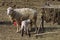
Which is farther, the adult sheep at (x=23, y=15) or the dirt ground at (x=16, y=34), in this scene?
the adult sheep at (x=23, y=15)

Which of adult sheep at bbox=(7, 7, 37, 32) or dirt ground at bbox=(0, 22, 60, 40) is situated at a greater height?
adult sheep at bbox=(7, 7, 37, 32)

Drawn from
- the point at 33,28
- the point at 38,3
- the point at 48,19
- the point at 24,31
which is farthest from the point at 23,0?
the point at 24,31

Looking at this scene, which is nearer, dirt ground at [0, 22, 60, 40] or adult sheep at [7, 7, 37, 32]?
dirt ground at [0, 22, 60, 40]

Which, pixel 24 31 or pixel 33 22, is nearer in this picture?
pixel 24 31

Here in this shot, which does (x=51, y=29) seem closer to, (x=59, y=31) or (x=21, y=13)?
(x=59, y=31)

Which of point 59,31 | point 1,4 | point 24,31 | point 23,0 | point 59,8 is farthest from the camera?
point 23,0

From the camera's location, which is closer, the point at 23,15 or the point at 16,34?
the point at 16,34

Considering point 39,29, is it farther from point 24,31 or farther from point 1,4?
point 1,4

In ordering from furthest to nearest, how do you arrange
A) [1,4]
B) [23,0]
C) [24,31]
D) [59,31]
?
[23,0] < [1,4] < [59,31] < [24,31]

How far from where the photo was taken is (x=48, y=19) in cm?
1805

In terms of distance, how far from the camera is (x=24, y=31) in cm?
1413

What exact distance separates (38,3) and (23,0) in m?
1.51

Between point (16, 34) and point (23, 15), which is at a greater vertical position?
point (23, 15)

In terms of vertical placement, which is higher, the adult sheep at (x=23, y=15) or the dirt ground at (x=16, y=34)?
the adult sheep at (x=23, y=15)
